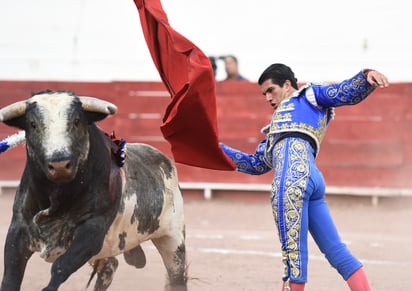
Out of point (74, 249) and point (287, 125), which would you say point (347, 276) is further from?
point (74, 249)

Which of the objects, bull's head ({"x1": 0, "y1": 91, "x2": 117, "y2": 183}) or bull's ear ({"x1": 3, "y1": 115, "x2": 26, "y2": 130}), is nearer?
bull's head ({"x1": 0, "y1": 91, "x2": 117, "y2": 183})

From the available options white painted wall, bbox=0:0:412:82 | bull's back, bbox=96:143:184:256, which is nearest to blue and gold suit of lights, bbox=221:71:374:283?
bull's back, bbox=96:143:184:256

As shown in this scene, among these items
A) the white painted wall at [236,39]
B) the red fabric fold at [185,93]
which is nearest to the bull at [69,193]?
the red fabric fold at [185,93]

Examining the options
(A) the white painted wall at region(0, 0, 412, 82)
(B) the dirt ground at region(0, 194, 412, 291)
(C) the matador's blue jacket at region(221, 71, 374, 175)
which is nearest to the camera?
(C) the matador's blue jacket at region(221, 71, 374, 175)

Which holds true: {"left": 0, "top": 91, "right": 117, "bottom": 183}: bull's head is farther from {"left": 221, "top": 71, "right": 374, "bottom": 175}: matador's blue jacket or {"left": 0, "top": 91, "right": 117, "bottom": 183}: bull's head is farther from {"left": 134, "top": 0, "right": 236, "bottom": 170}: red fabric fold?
{"left": 221, "top": 71, "right": 374, "bottom": 175}: matador's blue jacket

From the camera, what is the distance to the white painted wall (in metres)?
11.3

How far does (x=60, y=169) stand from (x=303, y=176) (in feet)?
3.33

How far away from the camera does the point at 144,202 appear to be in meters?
4.48

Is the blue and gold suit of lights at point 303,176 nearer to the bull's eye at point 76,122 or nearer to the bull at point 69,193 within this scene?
the bull at point 69,193

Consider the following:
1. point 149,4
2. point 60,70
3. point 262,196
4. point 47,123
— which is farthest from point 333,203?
point 47,123

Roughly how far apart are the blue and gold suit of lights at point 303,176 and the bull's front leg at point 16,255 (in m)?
1.04

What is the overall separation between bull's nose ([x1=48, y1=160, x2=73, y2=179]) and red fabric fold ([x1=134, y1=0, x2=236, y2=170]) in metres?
0.68

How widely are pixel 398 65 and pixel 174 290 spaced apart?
22.8 feet

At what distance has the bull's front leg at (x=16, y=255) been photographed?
12.9 ft
